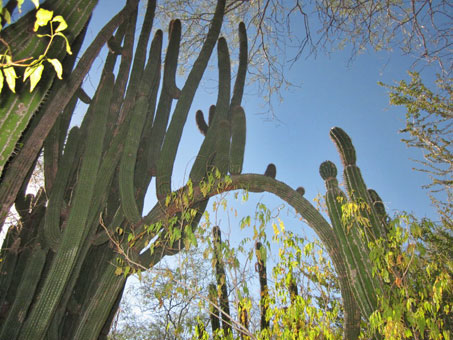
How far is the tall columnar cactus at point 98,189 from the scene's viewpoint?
135 inches

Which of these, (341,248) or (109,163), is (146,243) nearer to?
(109,163)

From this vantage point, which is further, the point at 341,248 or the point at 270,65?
the point at 270,65

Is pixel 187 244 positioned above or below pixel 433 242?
below

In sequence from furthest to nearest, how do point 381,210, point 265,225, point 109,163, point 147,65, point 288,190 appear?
point 381,210
point 147,65
point 288,190
point 109,163
point 265,225

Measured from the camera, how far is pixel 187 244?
11.4 ft

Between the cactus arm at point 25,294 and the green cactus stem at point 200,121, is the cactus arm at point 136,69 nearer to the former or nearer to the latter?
the green cactus stem at point 200,121

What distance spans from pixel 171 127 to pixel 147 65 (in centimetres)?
102

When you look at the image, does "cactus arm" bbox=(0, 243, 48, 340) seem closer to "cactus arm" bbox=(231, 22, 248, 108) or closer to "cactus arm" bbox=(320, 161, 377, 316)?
"cactus arm" bbox=(231, 22, 248, 108)

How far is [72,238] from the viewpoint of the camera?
11.3 feet

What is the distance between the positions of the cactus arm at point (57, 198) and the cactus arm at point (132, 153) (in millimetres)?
666

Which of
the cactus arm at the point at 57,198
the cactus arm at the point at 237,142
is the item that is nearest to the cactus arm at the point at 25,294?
the cactus arm at the point at 57,198

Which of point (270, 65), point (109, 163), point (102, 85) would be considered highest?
point (270, 65)

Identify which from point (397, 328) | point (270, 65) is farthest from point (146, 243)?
point (270, 65)

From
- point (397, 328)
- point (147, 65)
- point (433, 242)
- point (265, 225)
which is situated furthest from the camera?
point (433, 242)
